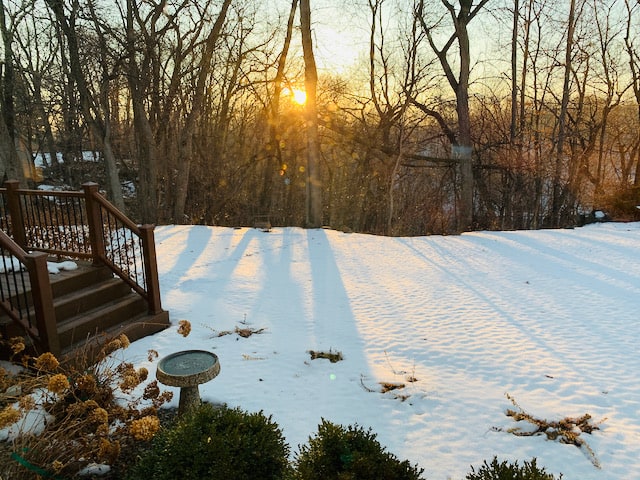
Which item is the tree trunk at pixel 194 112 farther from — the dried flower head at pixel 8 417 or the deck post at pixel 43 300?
the dried flower head at pixel 8 417

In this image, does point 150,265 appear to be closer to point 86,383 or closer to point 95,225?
point 95,225

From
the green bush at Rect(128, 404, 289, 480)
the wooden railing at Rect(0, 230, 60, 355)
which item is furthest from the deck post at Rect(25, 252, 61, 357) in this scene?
the green bush at Rect(128, 404, 289, 480)

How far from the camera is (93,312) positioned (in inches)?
199

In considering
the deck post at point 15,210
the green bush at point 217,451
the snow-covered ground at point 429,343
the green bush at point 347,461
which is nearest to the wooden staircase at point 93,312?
the snow-covered ground at point 429,343

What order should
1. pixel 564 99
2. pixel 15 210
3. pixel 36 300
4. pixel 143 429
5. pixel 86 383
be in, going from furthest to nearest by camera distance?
pixel 564 99 < pixel 15 210 < pixel 36 300 < pixel 86 383 < pixel 143 429

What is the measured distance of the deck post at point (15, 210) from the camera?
5.88 m

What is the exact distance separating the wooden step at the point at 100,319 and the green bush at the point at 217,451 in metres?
2.11

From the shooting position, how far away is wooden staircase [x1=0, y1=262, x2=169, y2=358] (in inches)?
177

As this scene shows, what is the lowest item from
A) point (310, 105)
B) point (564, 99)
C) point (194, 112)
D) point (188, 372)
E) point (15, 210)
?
point (188, 372)

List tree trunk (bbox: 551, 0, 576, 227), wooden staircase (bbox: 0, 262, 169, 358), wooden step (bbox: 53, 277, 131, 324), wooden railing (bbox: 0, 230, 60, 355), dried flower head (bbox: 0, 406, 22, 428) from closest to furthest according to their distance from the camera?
dried flower head (bbox: 0, 406, 22, 428)
wooden railing (bbox: 0, 230, 60, 355)
wooden staircase (bbox: 0, 262, 169, 358)
wooden step (bbox: 53, 277, 131, 324)
tree trunk (bbox: 551, 0, 576, 227)

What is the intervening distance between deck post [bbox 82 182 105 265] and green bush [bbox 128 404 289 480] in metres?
3.49

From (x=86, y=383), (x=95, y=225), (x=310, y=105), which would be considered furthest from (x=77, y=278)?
(x=310, y=105)

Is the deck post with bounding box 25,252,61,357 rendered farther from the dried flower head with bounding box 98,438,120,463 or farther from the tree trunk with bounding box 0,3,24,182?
the tree trunk with bounding box 0,3,24,182

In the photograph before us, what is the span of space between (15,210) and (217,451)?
544 centimetres
